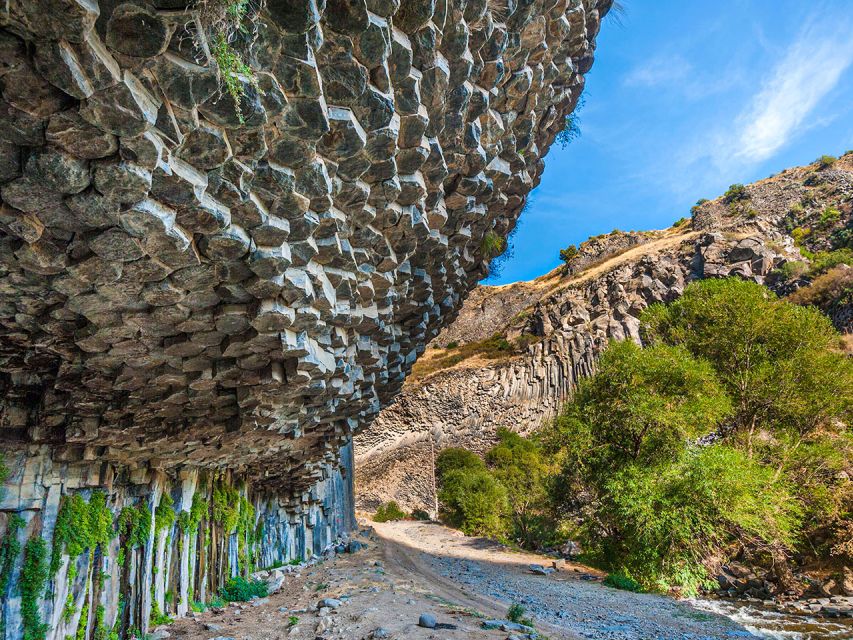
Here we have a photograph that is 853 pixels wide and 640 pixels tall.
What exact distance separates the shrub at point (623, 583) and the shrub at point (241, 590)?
8.34 metres

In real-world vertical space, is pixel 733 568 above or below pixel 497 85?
below

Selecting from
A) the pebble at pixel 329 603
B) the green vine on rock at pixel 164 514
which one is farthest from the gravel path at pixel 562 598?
the green vine on rock at pixel 164 514

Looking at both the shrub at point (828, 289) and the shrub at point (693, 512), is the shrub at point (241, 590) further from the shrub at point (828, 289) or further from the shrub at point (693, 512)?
the shrub at point (828, 289)

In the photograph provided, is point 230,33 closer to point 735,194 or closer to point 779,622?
point 779,622

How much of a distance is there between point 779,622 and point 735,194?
47.7 metres

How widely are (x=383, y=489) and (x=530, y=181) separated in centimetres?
2747

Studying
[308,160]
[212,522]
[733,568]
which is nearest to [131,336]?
[308,160]

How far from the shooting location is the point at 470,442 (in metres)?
33.3

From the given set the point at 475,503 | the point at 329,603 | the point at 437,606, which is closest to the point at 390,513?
the point at 475,503

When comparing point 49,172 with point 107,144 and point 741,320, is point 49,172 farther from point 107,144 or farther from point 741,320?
point 741,320

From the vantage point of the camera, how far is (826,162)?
147 feet

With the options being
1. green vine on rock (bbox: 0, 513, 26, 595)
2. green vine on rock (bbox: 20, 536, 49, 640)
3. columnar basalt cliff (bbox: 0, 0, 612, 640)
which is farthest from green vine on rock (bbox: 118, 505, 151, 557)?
green vine on rock (bbox: 0, 513, 26, 595)

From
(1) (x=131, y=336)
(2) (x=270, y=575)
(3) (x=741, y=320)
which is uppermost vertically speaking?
(3) (x=741, y=320)

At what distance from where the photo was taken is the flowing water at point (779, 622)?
878 centimetres
